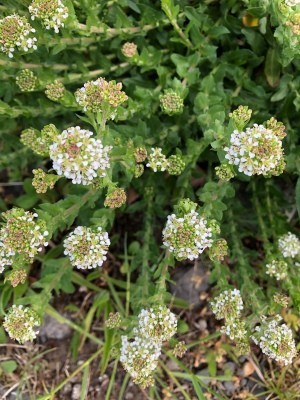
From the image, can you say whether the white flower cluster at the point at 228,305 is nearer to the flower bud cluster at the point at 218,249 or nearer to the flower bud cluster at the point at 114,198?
the flower bud cluster at the point at 218,249

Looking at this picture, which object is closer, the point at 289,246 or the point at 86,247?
the point at 86,247

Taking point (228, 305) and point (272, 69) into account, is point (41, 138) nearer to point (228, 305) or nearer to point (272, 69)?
point (228, 305)

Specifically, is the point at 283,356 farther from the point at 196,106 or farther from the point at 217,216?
the point at 196,106

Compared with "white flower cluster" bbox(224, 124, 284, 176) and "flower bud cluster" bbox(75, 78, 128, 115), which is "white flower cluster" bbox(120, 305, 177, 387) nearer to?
"white flower cluster" bbox(224, 124, 284, 176)

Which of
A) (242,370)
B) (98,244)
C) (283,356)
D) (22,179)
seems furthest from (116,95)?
(242,370)

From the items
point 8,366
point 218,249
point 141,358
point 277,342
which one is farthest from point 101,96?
point 8,366

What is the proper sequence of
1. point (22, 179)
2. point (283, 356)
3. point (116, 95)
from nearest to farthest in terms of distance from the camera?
point (116, 95), point (283, 356), point (22, 179)

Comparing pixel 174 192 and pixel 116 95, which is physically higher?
pixel 116 95
